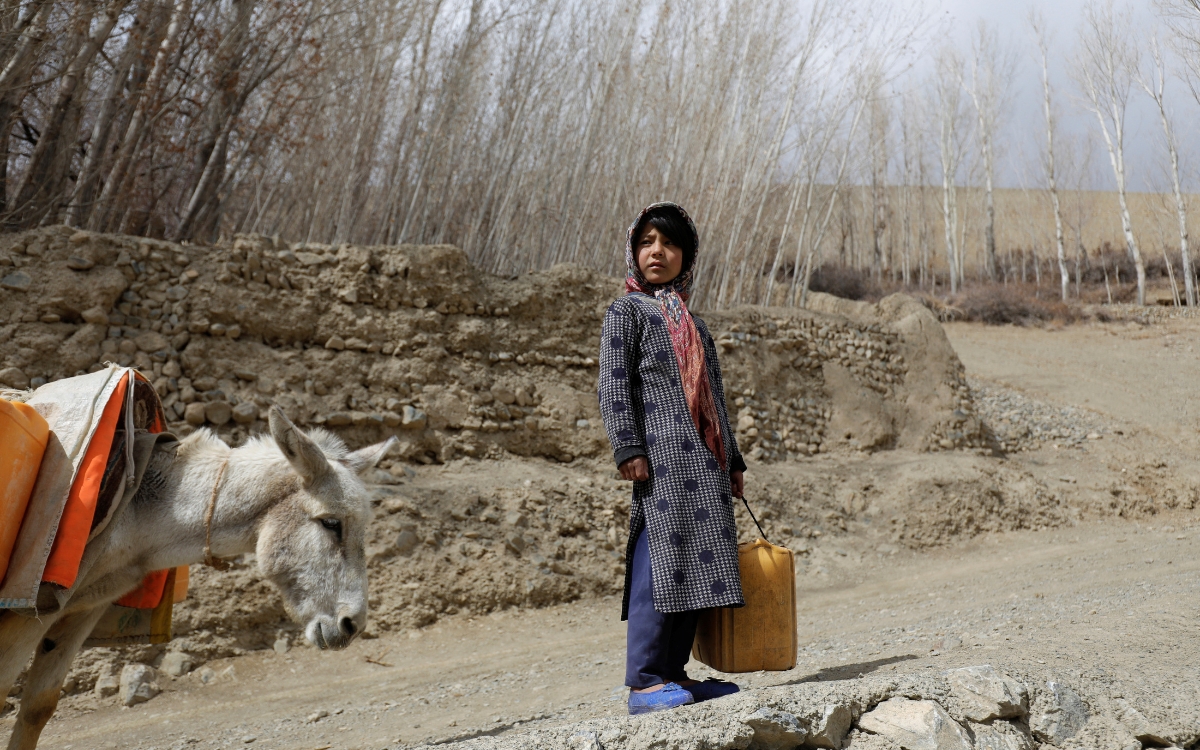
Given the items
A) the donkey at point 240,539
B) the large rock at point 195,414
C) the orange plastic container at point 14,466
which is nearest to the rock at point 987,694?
the donkey at point 240,539

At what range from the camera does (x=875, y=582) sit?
241 inches

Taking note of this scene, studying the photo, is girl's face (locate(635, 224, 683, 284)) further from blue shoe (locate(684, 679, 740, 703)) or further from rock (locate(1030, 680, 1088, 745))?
rock (locate(1030, 680, 1088, 745))

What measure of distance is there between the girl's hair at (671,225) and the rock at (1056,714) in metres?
1.67

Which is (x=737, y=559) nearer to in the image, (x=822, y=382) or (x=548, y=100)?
(x=548, y=100)

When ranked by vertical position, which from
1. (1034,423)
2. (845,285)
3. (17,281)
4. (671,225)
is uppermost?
(845,285)

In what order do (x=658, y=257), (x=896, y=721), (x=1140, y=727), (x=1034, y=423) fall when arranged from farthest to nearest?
1. (x=1034, y=423)
2. (x=658, y=257)
3. (x=1140, y=727)
4. (x=896, y=721)

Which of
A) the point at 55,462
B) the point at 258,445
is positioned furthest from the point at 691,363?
the point at 55,462

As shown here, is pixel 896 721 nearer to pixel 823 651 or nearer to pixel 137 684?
pixel 823 651

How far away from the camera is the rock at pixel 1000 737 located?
2000 mm

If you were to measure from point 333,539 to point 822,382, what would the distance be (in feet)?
22.9

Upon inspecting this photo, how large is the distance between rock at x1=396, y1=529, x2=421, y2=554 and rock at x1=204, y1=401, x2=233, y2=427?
1.46m

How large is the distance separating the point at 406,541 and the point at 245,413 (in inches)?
56.7

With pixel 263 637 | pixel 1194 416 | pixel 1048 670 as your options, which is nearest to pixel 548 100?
pixel 263 637

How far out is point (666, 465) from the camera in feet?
7.33
